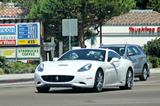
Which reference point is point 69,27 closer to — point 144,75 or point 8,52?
point 8,52

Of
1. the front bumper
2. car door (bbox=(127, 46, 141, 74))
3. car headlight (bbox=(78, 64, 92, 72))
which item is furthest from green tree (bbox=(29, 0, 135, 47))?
the front bumper

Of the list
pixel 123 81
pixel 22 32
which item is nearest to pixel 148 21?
pixel 22 32

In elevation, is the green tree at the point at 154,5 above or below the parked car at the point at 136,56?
above

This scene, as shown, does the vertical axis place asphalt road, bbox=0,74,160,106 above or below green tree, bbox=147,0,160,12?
below

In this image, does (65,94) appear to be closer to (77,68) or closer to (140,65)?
(77,68)

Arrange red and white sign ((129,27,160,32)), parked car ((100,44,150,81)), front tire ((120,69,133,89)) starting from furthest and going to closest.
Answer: red and white sign ((129,27,160,32)) → parked car ((100,44,150,81)) → front tire ((120,69,133,89))

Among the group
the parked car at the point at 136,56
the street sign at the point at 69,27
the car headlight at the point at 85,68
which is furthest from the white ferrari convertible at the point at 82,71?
the street sign at the point at 69,27

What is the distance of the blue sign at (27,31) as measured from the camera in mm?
40188

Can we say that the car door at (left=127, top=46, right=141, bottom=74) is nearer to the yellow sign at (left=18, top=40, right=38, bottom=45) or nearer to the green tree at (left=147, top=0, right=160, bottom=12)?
the yellow sign at (left=18, top=40, right=38, bottom=45)

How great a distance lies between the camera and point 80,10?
2142 inches

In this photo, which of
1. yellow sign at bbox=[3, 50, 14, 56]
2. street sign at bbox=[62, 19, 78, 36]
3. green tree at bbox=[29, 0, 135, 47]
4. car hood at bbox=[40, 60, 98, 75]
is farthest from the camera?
green tree at bbox=[29, 0, 135, 47]

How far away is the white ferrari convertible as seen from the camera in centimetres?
1905

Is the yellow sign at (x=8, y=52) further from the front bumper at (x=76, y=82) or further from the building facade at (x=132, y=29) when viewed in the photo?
the building facade at (x=132, y=29)

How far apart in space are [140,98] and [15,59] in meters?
23.3
